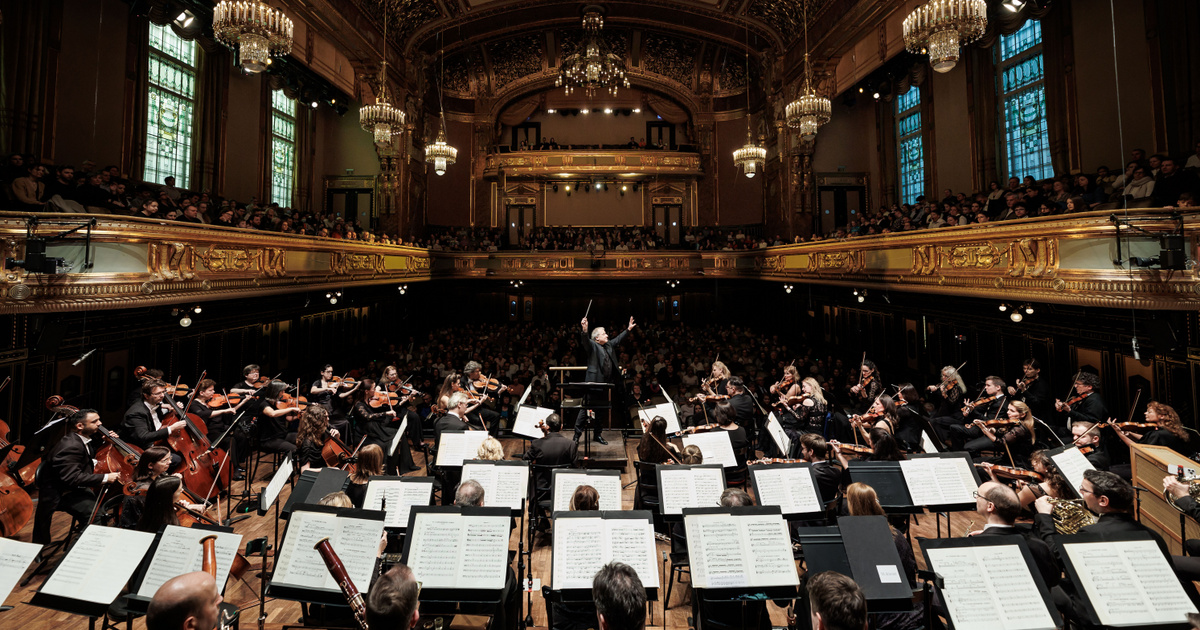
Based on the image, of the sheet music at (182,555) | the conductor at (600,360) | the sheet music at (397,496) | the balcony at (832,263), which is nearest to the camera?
the sheet music at (182,555)

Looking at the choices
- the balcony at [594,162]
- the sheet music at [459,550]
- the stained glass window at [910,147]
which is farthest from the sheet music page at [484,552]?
the balcony at [594,162]

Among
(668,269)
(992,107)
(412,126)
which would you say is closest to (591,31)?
(412,126)

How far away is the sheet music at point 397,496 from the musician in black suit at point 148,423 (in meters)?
2.87

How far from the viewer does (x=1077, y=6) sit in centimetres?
1020

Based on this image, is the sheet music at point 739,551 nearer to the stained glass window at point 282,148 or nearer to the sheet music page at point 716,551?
the sheet music page at point 716,551

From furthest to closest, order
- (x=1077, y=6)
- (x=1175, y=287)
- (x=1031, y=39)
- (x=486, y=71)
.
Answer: (x=486, y=71), (x=1031, y=39), (x=1077, y=6), (x=1175, y=287)

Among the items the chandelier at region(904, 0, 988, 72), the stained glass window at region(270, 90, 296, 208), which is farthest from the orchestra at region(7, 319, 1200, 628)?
the stained glass window at region(270, 90, 296, 208)

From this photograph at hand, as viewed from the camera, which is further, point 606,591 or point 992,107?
point 992,107

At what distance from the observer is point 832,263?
12.8 metres

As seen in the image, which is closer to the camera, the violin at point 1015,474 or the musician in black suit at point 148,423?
the violin at point 1015,474

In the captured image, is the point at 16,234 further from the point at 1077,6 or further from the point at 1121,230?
the point at 1077,6

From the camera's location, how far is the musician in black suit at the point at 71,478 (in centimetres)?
495

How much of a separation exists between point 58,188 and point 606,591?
963cm

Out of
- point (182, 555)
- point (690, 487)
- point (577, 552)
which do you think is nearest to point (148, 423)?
point (182, 555)
